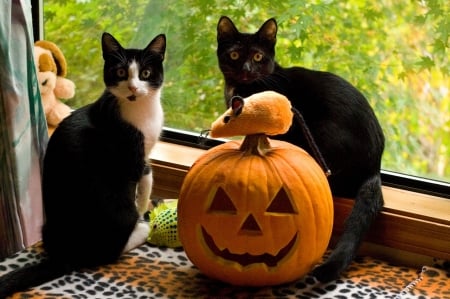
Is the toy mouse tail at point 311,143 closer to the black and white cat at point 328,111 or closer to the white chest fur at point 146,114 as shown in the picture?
the black and white cat at point 328,111

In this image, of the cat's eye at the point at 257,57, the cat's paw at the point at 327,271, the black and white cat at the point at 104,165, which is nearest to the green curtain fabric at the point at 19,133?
the black and white cat at the point at 104,165

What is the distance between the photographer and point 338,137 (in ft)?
4.97

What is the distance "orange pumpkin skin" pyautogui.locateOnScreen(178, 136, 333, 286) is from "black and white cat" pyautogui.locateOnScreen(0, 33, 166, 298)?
18 centimetres

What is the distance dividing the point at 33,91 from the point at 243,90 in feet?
1.71

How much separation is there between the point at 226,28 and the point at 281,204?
1.73 feet

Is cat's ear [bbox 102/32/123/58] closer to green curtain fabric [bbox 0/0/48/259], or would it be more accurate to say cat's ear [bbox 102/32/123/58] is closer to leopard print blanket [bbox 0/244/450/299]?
green curtain fabric [bbox 0/0/48/259]

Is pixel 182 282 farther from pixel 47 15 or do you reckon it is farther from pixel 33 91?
pixel 47 15

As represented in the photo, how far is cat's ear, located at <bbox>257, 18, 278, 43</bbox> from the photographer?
1.56 m

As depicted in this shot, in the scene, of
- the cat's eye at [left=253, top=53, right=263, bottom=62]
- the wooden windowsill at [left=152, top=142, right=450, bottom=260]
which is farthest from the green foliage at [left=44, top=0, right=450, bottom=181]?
the cat's eye at [left=253, top=53, right=263, bottom=62]

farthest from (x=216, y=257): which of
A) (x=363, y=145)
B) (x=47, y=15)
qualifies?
(x=47, y=15)

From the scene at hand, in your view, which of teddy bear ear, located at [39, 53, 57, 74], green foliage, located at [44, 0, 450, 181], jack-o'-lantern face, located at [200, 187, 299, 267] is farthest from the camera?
teddy bear ear, located at [39, 53, 57, 74]

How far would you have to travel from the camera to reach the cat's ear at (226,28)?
1.60 m

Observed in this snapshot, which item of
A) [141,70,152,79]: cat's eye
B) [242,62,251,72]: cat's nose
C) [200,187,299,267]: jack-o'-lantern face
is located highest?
[242,62,251,72]: cat's nose

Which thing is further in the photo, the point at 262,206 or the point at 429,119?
the point at 429,119
